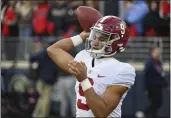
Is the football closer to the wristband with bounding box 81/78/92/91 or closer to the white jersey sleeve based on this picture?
the white jersey sleeve

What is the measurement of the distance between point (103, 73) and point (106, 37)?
24cm

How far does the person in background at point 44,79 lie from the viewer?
35.2 ft

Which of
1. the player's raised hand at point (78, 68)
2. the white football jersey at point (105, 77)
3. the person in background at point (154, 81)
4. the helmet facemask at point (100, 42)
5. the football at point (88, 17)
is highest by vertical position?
the football at point (88, 17)

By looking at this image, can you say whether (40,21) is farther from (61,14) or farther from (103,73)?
(103,73)

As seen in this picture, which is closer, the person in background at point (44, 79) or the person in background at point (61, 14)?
the person in background at point (44, 79)

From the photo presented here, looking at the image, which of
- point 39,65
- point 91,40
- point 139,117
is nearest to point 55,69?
point 39,65

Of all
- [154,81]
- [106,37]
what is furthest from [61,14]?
[106,37]

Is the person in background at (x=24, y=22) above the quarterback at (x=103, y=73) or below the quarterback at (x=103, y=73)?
below

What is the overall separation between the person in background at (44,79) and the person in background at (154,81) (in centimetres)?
163

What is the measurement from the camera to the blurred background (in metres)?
10.6

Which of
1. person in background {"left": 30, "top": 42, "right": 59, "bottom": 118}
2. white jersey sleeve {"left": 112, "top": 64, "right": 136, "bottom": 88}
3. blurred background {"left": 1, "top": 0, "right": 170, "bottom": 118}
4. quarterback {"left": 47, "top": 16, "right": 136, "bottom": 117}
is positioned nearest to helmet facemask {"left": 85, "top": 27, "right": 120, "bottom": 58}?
quarterback {"left": 47, "top": 16, "right": 136, "bottom": 117}

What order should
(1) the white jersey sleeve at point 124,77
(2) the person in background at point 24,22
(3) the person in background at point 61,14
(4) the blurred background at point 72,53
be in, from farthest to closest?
(2) the person in background at point 24,22, (3) the person in background at point 61,14, (4) the blurred background at point 72,53, (1) the white jersey sleeve at point 124,77

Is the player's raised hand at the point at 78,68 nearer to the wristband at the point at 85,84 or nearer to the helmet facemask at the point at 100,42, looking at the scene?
the wristband at the point at 85,84

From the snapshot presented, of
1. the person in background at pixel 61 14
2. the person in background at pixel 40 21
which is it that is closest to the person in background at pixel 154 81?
the person in background at pixel 61 14
